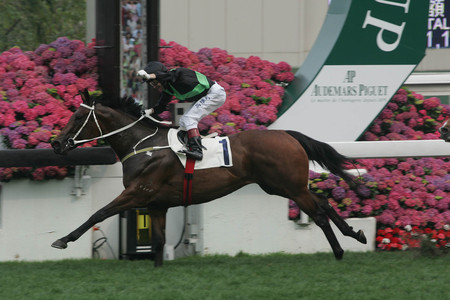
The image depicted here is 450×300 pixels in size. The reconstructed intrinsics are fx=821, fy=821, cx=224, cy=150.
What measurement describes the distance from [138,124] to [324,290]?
9.00 ft

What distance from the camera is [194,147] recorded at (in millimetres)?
8078

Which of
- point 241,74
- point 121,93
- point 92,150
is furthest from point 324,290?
point 241,74

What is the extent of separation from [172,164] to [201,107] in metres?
0.64

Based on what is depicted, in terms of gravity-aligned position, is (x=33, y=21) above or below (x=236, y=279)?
above

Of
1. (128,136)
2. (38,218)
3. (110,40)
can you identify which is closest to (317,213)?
(128,136)

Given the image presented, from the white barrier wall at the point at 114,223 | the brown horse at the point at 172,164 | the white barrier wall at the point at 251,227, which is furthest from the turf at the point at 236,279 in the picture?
the white barrier wall at the point at 251,227

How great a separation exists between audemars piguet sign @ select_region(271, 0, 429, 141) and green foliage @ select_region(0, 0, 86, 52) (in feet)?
26.8

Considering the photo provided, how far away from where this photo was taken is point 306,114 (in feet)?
34.8

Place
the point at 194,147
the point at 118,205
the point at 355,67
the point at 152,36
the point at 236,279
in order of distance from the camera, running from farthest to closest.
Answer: the point at 355,67
the point at 152,36
the point at 194,147
the point at 118,205
the point at 236,279

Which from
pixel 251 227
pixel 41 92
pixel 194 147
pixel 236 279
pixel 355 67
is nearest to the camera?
pixel 236 279

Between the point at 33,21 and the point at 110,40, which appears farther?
the point at 33,21

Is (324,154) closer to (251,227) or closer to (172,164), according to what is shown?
(251,227)

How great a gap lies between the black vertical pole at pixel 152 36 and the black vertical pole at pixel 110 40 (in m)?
0.35

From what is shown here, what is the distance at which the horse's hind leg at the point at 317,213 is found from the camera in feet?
27.1
